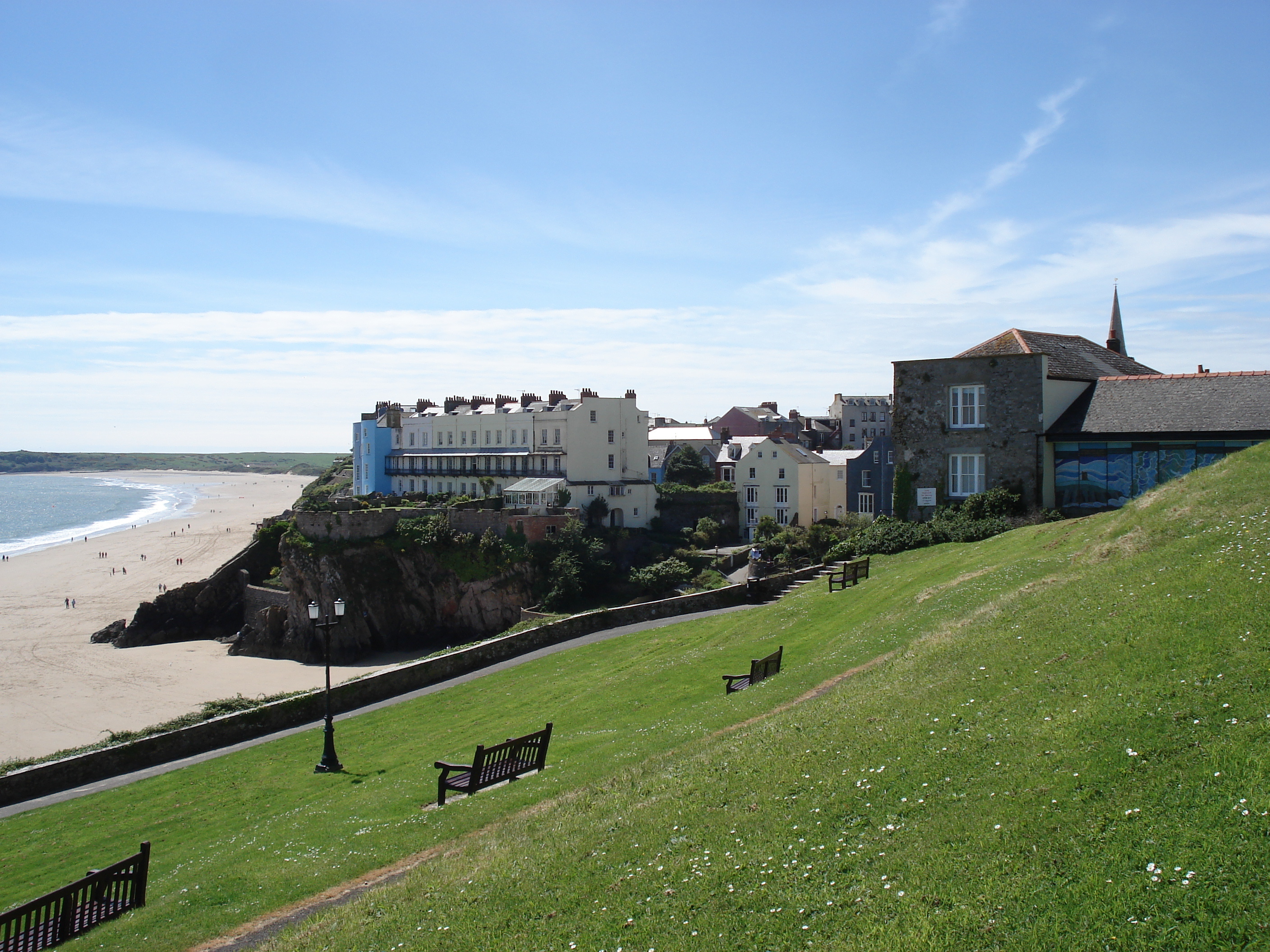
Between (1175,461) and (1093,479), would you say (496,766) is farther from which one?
(1175,461)

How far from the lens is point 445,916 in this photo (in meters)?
8.00

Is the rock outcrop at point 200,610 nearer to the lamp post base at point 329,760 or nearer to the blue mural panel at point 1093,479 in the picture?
the lamp post base at point 329,760

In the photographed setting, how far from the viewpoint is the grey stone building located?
31.0 m

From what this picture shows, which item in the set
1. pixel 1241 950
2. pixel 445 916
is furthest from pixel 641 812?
pixel 1241 950

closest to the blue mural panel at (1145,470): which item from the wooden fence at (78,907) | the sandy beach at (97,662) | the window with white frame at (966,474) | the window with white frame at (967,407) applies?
the window with white frame at (966,474)

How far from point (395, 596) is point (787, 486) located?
97.0 feet

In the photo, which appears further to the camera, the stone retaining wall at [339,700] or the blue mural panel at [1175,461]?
the blue mural panel at [1175,461]

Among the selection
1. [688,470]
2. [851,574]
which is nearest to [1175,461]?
[851,574]

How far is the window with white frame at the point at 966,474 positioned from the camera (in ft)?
106

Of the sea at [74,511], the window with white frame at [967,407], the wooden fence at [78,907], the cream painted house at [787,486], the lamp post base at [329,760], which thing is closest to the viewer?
the wooden fence at [78,907]

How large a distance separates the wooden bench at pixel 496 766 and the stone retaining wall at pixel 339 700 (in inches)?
413

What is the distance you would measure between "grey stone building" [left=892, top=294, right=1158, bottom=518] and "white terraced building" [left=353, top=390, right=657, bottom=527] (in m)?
32.4

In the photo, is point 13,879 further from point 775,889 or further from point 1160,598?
point 1160,598

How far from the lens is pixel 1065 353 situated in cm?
3397
